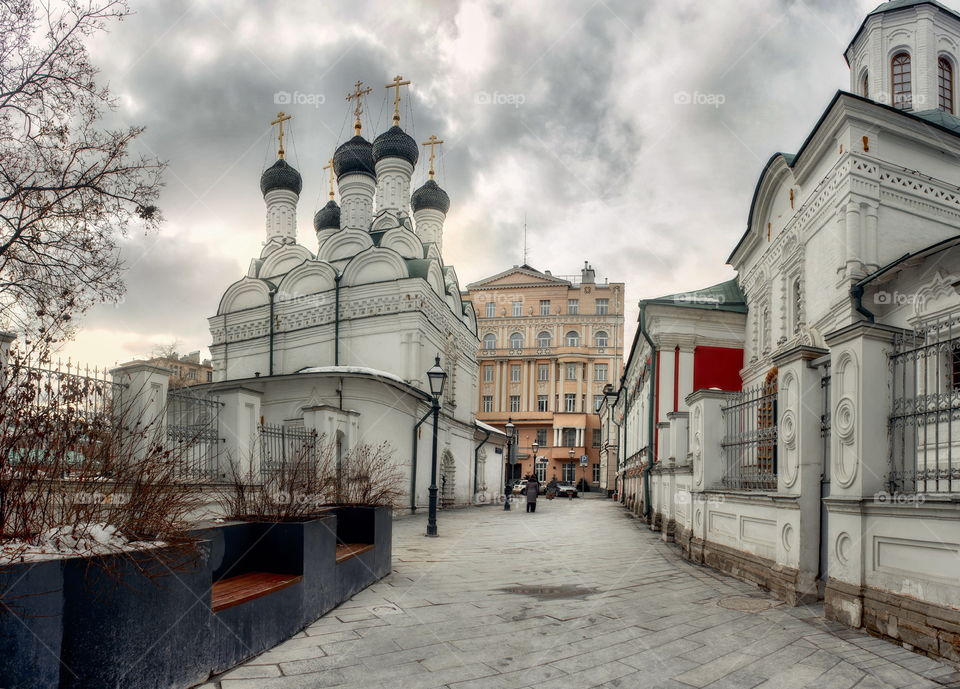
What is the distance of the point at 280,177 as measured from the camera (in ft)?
110

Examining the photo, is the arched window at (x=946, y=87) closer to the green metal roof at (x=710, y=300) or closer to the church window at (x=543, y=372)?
the green metal roof at (x=710, y=300)

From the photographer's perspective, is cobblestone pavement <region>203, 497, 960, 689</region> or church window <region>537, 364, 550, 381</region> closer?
cobblestone pavement <region>203, 497, 960, 689</region>

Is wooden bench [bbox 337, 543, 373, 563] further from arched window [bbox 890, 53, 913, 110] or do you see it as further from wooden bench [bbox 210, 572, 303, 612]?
arched window [bbox 890, 53, 913, 110]

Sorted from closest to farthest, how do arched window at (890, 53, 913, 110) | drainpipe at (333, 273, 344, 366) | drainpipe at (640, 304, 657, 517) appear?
arched window at (890, 53, 913, 110) < drainpipe at (640, 304, 657, 517) < drainpipe at (333, 273, 344, 366)

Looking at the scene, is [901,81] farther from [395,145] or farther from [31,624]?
[31,624]

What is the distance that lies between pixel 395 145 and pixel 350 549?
25952 millimetres

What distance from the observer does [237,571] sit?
6.09 m

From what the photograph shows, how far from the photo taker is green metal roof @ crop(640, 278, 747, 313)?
20.8 m

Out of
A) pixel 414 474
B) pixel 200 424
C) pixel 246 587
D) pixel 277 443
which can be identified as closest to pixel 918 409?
pixel 246 587

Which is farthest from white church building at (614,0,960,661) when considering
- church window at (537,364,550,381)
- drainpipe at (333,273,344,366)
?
church window at (537,364,550,381)

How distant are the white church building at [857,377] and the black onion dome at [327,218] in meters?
20.9

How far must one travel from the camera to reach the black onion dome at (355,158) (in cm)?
3244

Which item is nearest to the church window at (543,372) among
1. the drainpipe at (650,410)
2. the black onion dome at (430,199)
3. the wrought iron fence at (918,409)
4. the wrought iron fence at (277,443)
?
the black onion dome at (430,199)

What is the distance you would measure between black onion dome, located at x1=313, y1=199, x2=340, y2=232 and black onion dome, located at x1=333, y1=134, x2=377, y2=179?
3.63 meters
